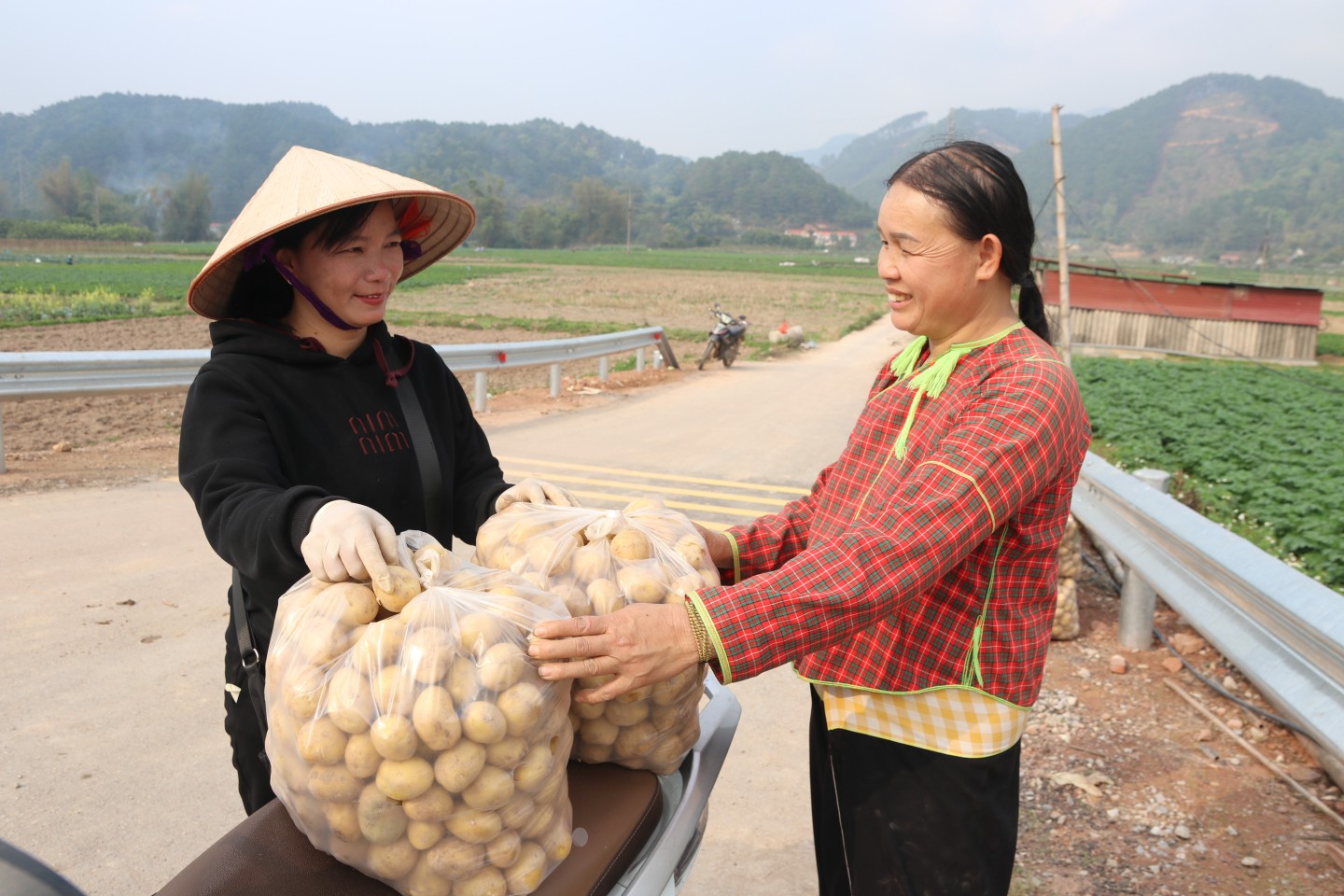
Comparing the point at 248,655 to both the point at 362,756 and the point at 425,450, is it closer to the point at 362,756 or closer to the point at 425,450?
the point at 425,450

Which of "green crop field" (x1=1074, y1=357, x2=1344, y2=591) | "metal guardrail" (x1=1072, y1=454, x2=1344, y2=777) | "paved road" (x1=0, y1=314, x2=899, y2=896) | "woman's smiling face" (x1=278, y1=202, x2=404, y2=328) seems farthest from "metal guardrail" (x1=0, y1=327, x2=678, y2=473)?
"green crop field" (x1=1074, y1=357, x2=1344, y2=591)

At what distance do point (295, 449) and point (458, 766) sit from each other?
3.16 ft

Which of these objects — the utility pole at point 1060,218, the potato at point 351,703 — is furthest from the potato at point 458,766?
the utility pole at point 1060,218

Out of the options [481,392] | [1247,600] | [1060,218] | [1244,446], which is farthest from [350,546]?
[1060,218]

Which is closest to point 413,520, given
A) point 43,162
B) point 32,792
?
point 32,792

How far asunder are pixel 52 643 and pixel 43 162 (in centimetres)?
→ 23196

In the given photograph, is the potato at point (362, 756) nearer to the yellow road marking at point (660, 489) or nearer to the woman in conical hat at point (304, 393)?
the woman in conical hat at point (304, 393)

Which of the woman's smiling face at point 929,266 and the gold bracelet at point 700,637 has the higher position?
the woman's smiling face at point 929,266

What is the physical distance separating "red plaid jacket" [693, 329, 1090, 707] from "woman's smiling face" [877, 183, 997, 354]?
9cm

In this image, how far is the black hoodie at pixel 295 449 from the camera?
5.58ft

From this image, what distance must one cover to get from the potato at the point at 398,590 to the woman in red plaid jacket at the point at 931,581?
264 mm

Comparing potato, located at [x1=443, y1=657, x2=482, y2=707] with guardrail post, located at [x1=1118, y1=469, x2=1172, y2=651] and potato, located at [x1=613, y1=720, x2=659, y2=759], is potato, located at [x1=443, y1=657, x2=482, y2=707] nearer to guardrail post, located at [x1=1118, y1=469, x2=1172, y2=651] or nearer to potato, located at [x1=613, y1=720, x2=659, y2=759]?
potato, located at [x1=613, y1=720, x2=659, y2=759]

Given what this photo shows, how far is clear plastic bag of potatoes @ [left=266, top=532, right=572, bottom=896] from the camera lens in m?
1.30

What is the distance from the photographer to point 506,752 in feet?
4.38
